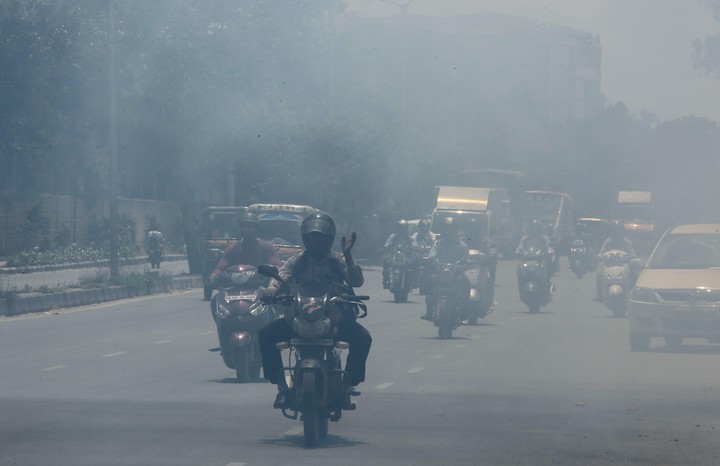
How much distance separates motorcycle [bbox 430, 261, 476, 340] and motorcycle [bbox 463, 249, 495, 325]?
1.70 m

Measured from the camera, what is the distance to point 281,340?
10328 millimetres

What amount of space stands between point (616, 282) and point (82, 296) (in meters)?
10.6

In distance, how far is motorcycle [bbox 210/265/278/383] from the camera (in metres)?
13.9

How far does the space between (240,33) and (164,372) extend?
34.6 m

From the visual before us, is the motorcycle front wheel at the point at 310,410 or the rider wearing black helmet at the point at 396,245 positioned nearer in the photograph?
the motorcycle front wheel at the point at 310,410

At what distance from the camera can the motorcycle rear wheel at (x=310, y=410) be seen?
9648 millimetres

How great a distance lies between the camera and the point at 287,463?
905cm

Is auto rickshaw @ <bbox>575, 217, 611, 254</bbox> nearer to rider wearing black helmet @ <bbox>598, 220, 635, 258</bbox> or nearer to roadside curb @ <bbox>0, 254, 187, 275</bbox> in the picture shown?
roadside curb @ <bbox>0, 254, 187, 275</bbox>

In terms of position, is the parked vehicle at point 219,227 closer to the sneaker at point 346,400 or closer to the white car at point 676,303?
the white car at point 676,303

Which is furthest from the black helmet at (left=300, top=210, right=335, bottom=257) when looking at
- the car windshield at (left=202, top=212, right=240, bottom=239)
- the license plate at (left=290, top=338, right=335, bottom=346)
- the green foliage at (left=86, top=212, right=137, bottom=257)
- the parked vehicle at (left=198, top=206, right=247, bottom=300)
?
the green foliage at (left=86, top=212, right=137, bottom=257)

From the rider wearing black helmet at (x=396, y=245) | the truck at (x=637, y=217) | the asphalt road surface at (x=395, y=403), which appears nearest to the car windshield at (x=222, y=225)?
the rider wearing black helmet at (x=396, y=245)

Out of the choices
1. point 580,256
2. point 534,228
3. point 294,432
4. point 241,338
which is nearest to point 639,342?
point 241,338

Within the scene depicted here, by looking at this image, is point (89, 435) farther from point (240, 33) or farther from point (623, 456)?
point (240, 33)

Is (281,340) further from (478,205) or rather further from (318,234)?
(478,205)
